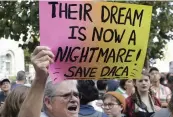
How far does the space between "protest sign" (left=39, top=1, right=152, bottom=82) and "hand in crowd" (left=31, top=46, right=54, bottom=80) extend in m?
0.33

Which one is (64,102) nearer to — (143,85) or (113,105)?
(113,105)

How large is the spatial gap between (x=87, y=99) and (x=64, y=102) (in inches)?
45.5

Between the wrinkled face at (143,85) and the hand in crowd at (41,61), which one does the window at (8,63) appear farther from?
the hand in crowd at (41,61)

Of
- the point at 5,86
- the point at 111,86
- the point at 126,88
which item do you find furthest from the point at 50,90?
the point at 5,86

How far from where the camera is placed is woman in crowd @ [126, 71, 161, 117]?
17.5ft

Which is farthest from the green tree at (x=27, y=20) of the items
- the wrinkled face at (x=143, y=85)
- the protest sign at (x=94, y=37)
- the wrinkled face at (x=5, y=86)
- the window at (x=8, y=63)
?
the window at (x=8, y=63)

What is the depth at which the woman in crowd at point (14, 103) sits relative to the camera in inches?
136

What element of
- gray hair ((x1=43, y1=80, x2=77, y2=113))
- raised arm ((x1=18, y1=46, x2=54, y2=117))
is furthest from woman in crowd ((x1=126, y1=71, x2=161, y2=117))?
raised arm ((x1=18, y1=46, x2=54, y2=117))

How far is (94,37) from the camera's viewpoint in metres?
3.25

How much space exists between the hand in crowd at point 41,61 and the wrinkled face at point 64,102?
22.8 inches

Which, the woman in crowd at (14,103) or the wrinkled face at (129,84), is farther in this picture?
the wrinkled face at (129,84)

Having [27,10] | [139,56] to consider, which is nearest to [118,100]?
[139,56]

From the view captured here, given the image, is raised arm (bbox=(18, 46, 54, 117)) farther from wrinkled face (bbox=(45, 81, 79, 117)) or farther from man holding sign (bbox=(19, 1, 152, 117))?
wrinkled face (bbox=(45, 81, 79, 117))

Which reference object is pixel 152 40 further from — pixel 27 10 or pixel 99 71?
pixel 99 71
